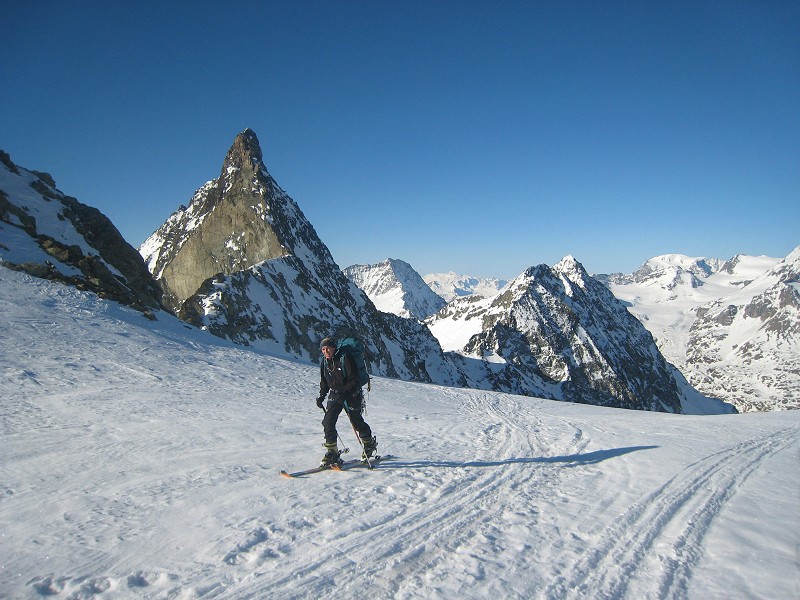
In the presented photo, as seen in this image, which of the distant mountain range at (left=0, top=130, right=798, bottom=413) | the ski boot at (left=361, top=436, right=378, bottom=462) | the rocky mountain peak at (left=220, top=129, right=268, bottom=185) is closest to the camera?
the ski boot at (left=361, top=436, right=378, bottom=462)

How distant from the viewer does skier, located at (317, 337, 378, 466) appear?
7.70 m

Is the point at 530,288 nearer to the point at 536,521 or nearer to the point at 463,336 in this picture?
the point at 463,336

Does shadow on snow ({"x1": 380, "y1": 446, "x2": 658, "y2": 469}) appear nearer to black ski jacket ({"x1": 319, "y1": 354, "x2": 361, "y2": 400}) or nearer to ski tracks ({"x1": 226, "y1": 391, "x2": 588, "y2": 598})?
ski tracks ({"x1": 226, "y1": 391, "x2": 588, "y2": 598})

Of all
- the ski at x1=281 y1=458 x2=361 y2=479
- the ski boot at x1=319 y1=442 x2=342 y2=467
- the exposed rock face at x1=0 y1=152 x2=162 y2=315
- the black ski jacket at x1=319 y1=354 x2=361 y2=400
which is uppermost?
the exposed rock face at x1=0 y1=152 x2=162 y2=315

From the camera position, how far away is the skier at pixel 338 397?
7.70 metres

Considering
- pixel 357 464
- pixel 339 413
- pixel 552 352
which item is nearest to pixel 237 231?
pixel 339 413

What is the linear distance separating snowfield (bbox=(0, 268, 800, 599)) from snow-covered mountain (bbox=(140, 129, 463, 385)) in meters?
38.2

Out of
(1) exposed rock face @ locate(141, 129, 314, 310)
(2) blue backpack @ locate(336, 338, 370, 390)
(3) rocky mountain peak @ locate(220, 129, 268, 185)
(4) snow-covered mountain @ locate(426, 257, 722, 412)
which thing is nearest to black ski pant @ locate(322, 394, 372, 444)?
(2) blue backpack @ locate(336, 338, 370, 390)

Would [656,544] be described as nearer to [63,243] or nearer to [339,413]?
[339,413]

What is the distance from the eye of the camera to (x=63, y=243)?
2720 centimetres

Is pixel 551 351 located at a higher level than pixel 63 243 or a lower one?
higher

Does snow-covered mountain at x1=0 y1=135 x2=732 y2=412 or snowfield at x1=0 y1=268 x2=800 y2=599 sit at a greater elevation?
snow-covered mountain at x1=0 y1=135 x2=732 y2=412

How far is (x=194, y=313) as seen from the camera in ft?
153

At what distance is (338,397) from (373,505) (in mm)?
2130
